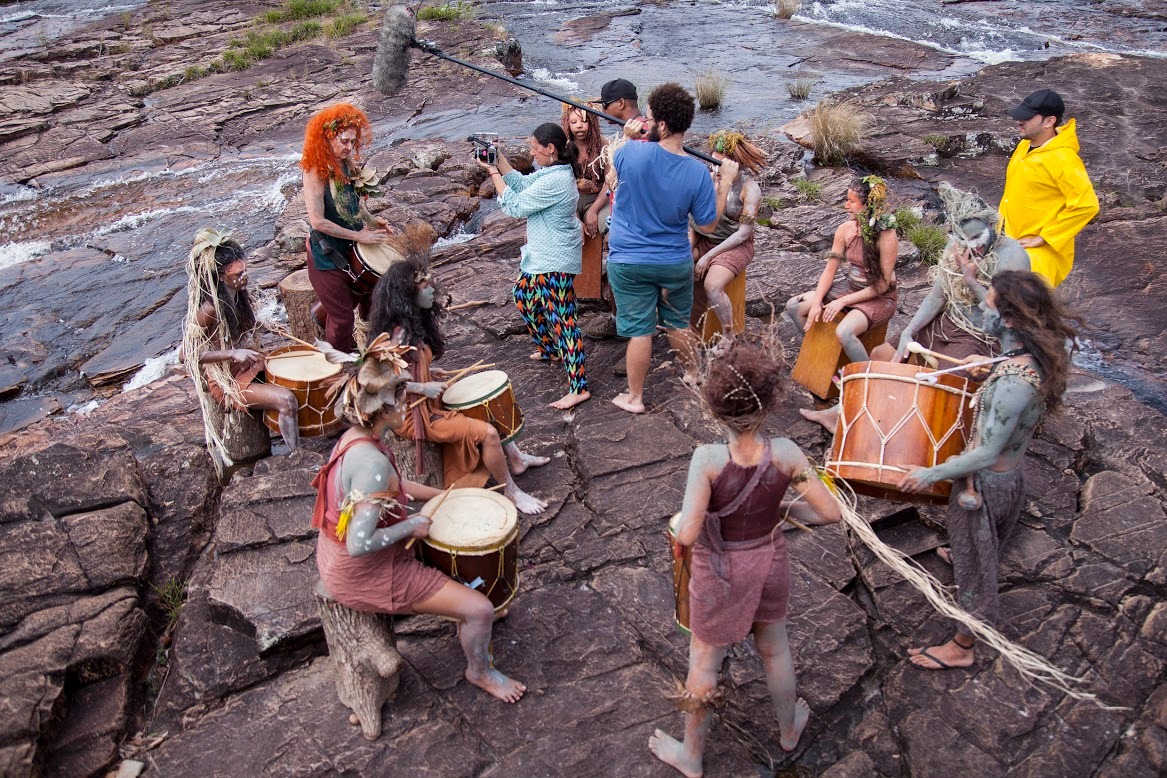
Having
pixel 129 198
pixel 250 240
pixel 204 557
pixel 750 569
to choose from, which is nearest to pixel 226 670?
pixel 204 557

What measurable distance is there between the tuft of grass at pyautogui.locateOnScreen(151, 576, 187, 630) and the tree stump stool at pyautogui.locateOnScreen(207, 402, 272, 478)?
894mm

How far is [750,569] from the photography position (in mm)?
3049

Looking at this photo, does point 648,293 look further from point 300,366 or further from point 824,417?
point 300,366

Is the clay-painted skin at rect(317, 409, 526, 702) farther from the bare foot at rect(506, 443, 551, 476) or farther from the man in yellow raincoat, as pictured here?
the man in yellow raincoat

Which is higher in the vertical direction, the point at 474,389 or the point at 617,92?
the point at 617,92

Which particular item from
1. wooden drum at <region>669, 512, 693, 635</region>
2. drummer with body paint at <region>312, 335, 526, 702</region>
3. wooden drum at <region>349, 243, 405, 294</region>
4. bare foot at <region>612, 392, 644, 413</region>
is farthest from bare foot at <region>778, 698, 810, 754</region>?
wooden drum at <region>349, 243, 405, 294</region>

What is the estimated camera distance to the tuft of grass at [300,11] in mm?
18958

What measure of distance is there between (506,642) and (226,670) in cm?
131

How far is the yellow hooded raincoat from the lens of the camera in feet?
17.3

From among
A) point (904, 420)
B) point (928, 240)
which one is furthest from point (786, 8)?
point (904, 420)

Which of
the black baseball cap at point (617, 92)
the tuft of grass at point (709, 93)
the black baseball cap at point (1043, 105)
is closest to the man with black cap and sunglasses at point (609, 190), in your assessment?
the black baseball cap at point (617, 92)

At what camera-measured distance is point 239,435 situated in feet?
17.9

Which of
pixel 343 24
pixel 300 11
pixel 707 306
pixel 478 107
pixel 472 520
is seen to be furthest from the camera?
pixel 300 11

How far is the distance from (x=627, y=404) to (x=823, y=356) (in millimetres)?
1275
